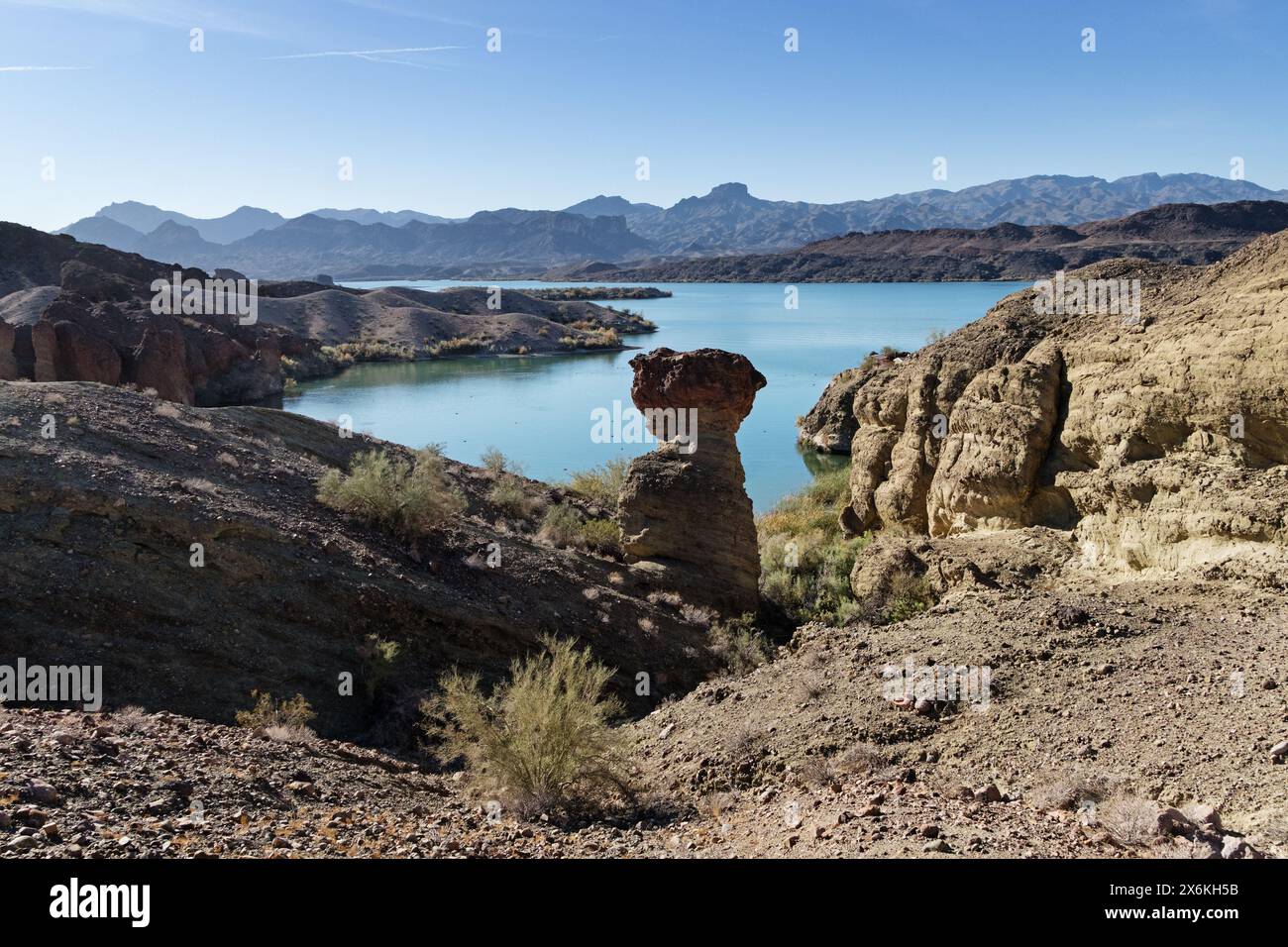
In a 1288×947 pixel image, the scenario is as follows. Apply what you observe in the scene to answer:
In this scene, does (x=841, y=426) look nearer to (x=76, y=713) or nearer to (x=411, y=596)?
(x=411, y=596)

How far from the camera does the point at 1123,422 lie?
1148 cm

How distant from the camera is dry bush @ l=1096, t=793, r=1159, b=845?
523 centimetres

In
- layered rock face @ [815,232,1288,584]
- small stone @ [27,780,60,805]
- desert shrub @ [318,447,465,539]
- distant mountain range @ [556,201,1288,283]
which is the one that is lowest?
small stone @ [27,780,60,805]

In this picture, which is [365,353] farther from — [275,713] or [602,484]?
[275,713]

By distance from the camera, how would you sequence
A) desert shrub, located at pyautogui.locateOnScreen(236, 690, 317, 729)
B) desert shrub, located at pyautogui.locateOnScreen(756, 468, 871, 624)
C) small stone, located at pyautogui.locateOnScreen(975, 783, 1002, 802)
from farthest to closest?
desert shrub, located at pyautogui.locateOnScreen(756, 468, 871, 624) < desert shrub, located at pyautogui.locateOnScreen(236, 690, 317, 729) < small stone, located at pyautogui.locateOnScreen(975, 783, 1002, 802)

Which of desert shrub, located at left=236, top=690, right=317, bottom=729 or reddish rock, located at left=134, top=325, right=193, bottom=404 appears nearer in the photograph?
desert shrub, located at left=236, top=690, right=317, bottom=729

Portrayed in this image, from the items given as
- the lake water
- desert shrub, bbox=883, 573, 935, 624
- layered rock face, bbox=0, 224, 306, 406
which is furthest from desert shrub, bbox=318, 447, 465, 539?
layered rock face, bbox=0, 224, 306, 406

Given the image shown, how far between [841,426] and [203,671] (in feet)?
108

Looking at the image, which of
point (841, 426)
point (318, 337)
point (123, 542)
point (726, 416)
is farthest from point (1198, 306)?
point (318, 337)

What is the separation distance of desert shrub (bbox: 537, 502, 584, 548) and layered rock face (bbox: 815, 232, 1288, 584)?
6.09 meters

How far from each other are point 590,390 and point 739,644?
45.9 m

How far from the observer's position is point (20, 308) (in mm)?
43375

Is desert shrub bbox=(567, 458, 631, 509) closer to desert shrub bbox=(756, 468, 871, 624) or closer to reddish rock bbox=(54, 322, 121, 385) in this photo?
desert shrub bbox=(756, 468, 871, 624)

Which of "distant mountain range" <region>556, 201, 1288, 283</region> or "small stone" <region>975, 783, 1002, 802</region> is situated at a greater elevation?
"distant mountain range" <region>556, 201, 1288, 283</region>
